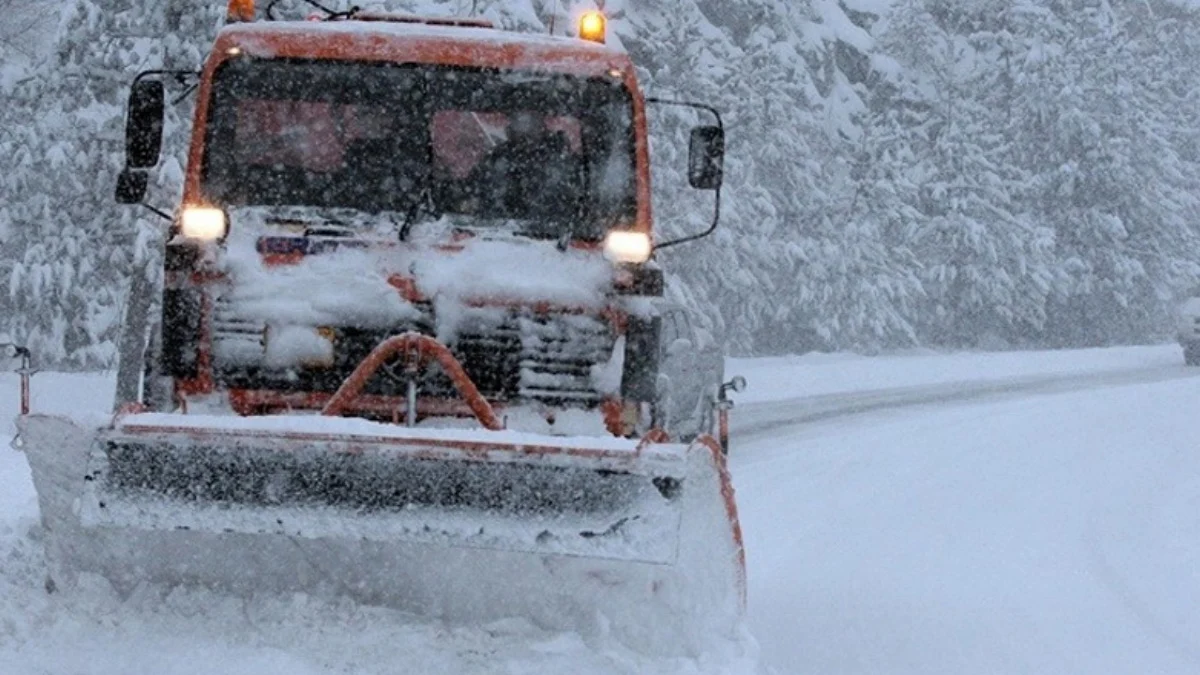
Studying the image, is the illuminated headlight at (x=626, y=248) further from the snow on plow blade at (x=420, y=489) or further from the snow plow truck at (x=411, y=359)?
the snow on plow blade at (x=420, y=489)

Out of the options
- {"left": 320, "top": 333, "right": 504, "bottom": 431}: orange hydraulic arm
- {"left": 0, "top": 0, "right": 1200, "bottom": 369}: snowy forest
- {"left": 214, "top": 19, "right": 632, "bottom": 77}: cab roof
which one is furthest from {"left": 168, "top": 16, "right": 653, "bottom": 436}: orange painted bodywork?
{"left": 0, "top": 0, "right": 1200, "bottom": 369}: snowy forest

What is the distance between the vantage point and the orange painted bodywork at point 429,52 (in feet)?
22.3

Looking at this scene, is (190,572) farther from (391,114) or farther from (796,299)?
(796,299)

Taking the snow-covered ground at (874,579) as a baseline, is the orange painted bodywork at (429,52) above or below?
above

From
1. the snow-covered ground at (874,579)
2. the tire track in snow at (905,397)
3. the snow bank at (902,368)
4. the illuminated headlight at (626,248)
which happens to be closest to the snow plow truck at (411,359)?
the illuminated headlight at (626,248)

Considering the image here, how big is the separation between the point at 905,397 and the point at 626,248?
605 inches

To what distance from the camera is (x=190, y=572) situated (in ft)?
18.4

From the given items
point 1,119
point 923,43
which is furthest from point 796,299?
point 1,119

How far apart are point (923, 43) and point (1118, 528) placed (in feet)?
107

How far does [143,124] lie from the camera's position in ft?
22.5

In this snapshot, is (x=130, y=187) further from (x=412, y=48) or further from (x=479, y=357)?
(x=479, y=357)

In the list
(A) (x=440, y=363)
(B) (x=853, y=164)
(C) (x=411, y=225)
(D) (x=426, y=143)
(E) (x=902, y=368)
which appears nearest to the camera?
(A) (x=440, y=363)

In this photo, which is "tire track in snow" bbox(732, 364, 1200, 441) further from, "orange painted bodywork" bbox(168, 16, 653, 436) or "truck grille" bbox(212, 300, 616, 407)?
"truck grille" bbox(212, 300, 616, 407)

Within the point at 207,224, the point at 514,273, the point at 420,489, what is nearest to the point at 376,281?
the point at 514,273
